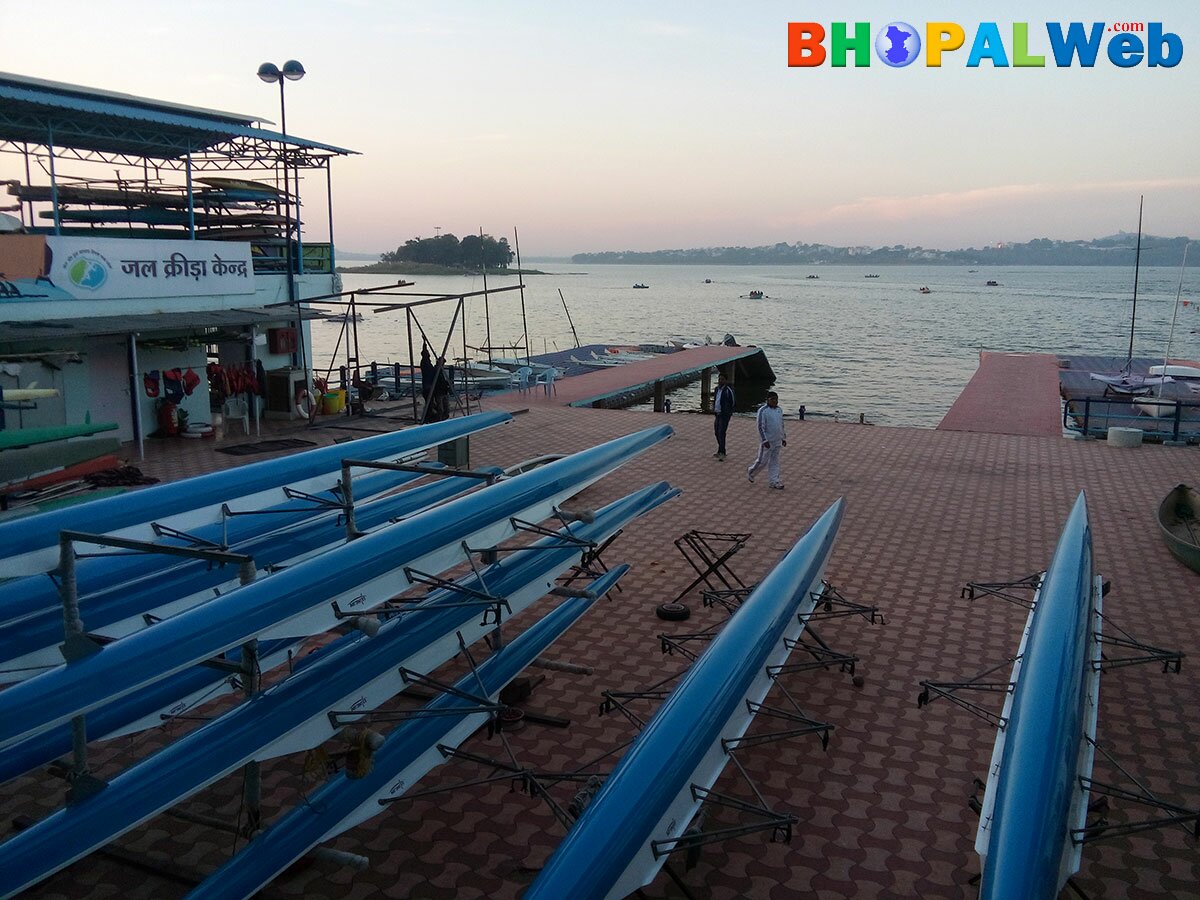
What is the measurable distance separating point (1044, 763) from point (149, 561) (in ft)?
18.5

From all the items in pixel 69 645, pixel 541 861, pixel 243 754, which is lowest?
pixel 541 861

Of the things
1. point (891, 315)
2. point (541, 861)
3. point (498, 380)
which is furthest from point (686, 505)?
point (891, 315)

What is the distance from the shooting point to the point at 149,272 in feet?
56.4

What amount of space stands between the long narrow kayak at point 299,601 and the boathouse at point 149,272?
9.35 m

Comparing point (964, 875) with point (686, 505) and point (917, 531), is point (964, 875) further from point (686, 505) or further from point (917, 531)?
point (686, 505)

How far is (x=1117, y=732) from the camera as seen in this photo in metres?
7.33

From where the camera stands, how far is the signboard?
15102mm

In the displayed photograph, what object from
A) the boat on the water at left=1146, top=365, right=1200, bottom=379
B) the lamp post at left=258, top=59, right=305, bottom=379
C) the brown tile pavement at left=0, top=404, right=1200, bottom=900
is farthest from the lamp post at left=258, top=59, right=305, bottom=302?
the boat on the water at left=1146, top=365, right=1200, bottom=379

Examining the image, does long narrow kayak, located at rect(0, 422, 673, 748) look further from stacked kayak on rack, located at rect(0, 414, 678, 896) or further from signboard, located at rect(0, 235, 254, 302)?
signboard, located at rect(0, 235, 254, 302)

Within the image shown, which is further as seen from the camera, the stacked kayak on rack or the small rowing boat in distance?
the small rowing boat in distance

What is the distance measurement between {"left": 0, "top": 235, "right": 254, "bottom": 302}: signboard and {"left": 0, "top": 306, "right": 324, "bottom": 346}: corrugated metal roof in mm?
453

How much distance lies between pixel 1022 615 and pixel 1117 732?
2.63m

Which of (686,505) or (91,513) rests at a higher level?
(91,513)

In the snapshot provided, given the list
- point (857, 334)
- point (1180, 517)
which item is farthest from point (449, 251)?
point (1180, 517)
